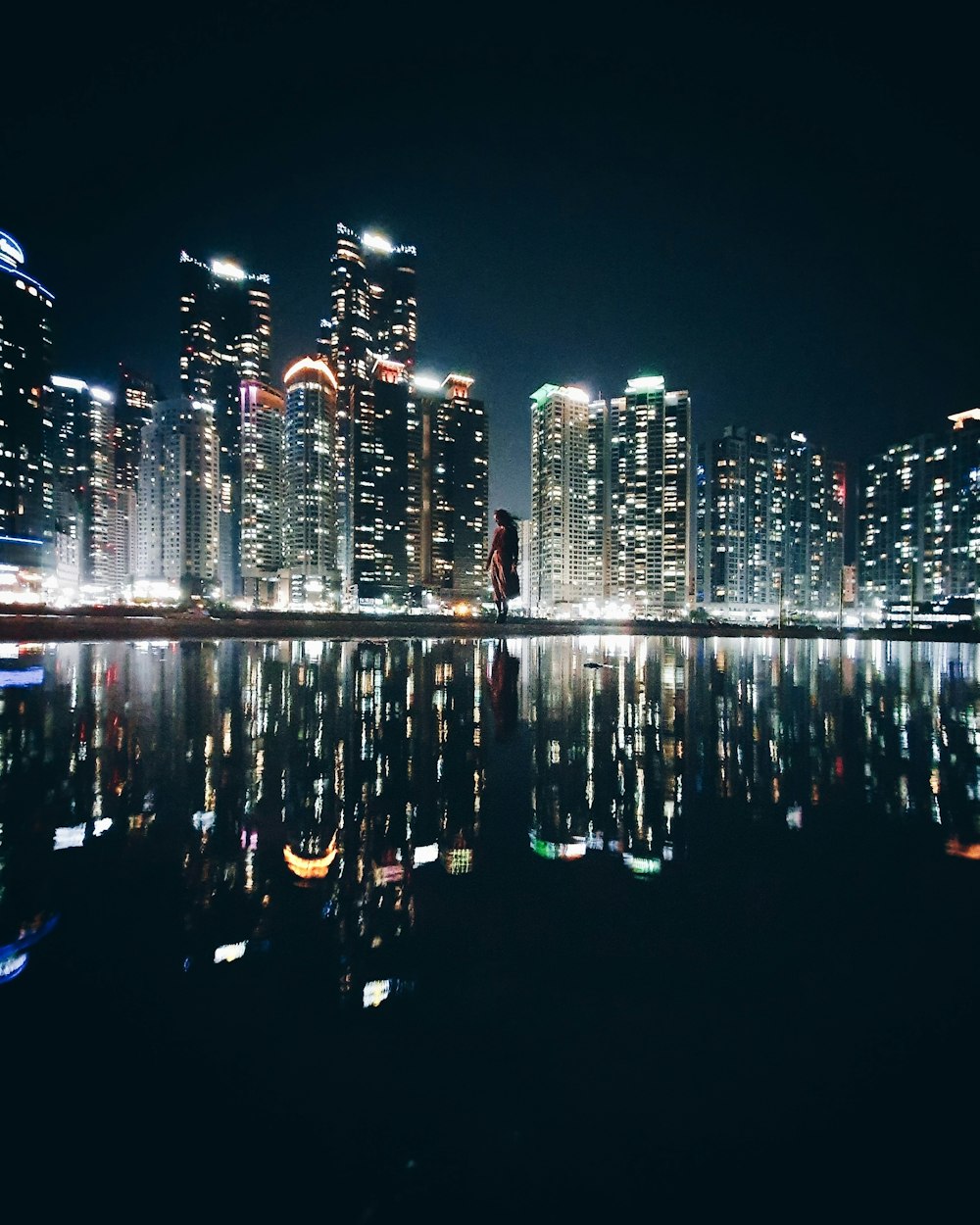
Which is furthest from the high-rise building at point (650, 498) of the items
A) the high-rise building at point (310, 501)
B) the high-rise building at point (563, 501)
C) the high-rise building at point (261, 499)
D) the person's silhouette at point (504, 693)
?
the person's silhouette at point (504, 693)

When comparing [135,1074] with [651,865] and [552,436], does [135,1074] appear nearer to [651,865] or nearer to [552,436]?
[651,865]

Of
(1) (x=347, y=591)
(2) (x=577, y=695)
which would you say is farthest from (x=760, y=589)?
(2) (x=577, y=695)

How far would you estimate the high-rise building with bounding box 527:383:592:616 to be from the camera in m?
159

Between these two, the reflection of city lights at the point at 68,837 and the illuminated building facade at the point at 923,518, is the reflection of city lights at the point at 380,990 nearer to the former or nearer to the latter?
the reflection of city lights at the point at 68,837

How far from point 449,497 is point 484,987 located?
570ft

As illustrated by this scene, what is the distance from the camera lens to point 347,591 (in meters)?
155

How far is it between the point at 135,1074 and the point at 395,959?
129cm

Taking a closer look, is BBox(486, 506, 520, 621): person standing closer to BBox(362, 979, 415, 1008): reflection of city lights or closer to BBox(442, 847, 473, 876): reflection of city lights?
BBox(442, 847, 473, 876): reflection of city lights

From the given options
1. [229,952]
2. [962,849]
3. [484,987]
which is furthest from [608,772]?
[229,952]

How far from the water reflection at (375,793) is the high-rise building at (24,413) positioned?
103562mm

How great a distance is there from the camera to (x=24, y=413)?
108312 mm

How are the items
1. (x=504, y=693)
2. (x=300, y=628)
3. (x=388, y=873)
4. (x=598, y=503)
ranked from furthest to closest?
1. (x=598, y=503)
2. (x=300, y=628)
3. (x=504, y=693)
4. (x=388, y=873)

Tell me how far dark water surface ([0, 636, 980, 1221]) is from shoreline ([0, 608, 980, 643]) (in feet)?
122

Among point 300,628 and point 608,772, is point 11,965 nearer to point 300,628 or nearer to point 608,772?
point 608,772
